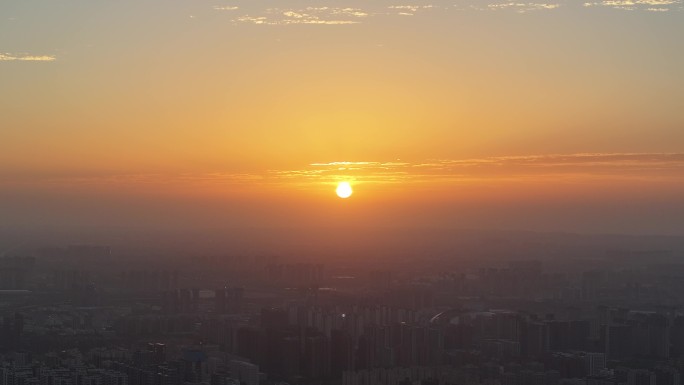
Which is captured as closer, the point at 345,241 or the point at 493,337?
the point at 493,337

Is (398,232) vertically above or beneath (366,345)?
above

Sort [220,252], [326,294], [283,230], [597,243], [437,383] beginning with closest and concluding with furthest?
[437,383] < [326,294] < [220,252] < [597,243] < [283,230]

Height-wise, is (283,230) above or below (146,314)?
above

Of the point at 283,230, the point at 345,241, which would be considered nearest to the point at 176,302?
the point at 345,241

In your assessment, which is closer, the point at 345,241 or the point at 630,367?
the point at 630,367

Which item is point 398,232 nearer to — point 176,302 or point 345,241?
point 345,241

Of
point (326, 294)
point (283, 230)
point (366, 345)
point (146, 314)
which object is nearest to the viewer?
point (366, 345)

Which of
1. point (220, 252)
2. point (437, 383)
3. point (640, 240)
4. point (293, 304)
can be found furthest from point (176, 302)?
point (640, 240)

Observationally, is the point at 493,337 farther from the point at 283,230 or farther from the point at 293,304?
the point at 283,230

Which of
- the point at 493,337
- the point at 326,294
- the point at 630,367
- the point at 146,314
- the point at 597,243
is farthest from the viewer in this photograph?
the point at 597,243
